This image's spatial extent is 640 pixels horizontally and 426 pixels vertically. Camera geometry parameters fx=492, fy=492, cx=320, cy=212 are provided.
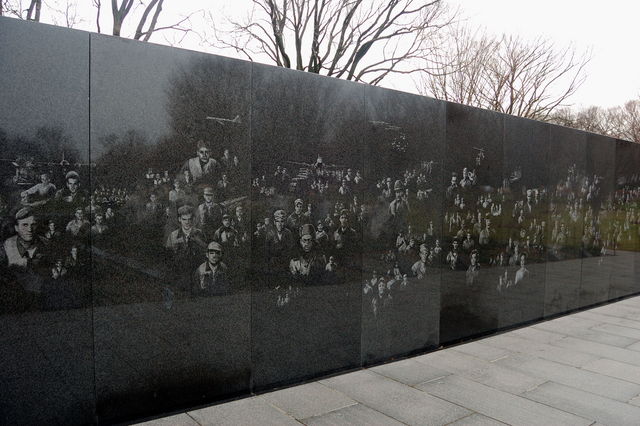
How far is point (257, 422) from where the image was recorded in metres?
3.94

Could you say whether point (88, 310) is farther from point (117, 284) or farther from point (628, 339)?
point (628, 339)

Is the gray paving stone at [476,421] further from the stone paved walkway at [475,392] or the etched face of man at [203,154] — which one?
the etched face of man at [203,154]

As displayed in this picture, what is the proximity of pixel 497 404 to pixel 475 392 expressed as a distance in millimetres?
288

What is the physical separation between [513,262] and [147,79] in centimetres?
574

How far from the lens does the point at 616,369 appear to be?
5633 millimetres

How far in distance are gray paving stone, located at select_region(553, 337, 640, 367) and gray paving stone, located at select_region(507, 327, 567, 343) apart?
5.2 inches

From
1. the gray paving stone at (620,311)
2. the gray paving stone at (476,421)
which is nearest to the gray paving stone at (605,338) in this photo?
the gray paving stone at (620,311)

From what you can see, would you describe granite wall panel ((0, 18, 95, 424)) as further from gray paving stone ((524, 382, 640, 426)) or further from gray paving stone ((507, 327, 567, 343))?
gray paving stone ((507, 327, 567, 343))

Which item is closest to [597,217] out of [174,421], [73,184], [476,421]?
[476,421]

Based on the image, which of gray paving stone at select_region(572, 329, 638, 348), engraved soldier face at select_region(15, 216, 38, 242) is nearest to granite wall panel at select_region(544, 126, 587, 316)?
gray paving stone at select_region(572, 329, 638, 348)

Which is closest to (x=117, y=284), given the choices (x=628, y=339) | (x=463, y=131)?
(x=463, y=131)

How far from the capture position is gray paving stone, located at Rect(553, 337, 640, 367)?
6072mm

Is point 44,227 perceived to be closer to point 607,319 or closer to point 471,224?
point 471,224

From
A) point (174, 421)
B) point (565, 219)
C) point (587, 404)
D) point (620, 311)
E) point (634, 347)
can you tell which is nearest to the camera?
point (174, 421)
